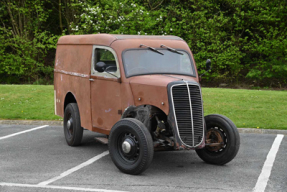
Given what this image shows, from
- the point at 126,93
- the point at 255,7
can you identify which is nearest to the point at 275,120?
the point at 126,93

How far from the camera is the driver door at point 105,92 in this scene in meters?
8.25

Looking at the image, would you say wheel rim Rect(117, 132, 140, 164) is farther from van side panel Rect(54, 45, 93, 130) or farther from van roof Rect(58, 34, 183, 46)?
van roof Rect(58, 34, 183, 46)

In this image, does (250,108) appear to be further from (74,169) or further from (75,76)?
(74,169)

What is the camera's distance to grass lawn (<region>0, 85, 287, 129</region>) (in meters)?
12.3

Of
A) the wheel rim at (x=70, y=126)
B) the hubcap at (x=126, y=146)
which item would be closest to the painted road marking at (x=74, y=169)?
the hubcap at (x=126, y=146)

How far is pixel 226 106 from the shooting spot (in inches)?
544

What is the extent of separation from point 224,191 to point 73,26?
19.8 metres

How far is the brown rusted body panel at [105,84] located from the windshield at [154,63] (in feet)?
0.39

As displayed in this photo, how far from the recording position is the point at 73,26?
2473 cm

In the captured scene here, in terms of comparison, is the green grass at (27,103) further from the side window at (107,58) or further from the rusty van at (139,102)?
the side window at (107,58)

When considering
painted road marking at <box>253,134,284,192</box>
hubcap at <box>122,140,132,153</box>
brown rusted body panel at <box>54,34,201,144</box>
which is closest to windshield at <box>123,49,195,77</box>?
brown rusted body panel at <box>54,34,201,144</box>

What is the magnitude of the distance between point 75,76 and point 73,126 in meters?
1.04

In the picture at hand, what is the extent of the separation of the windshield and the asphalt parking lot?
5.35 feet

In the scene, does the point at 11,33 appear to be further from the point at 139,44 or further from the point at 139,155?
the point at 139,155
